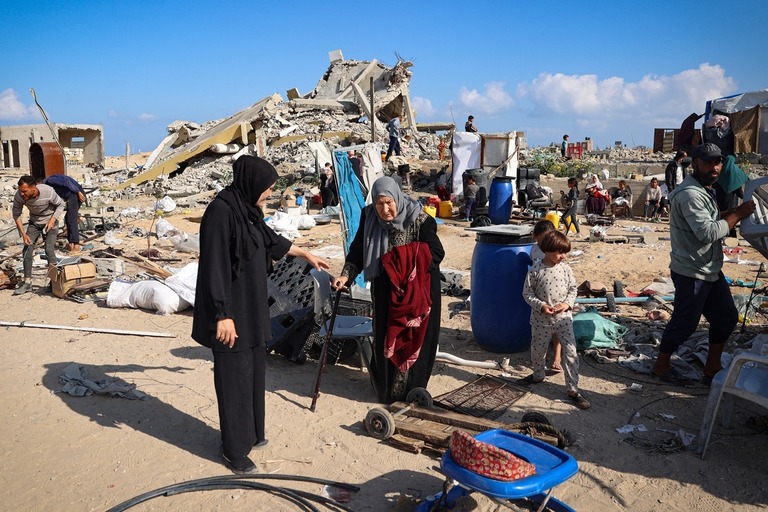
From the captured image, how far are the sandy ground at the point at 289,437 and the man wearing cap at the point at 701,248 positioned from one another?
0.59m

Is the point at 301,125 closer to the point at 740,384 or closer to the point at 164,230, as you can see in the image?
the point at 164,230

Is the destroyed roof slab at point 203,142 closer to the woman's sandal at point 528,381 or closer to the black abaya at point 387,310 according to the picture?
the black abaya at point 387,310

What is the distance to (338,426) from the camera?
417 cm

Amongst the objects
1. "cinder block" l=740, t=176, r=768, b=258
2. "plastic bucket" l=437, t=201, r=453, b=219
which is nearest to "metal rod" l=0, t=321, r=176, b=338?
"cinder block" l=740, t=176, r=768, b=258

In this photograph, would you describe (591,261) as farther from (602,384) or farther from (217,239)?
(217,239)

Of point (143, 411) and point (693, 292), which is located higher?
point (693, 292)

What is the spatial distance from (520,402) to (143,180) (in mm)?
21636

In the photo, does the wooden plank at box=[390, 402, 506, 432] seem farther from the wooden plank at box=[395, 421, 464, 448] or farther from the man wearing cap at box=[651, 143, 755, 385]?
the man wearing cap at box=[651, 143, 755, 385]

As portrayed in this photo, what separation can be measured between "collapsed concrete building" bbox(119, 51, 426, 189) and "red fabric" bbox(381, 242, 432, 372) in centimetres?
1724

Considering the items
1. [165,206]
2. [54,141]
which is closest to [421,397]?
[165,206]

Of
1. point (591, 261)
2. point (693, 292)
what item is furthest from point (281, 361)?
point (591, 261)

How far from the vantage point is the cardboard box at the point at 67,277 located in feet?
25.6

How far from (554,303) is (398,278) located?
1.24m

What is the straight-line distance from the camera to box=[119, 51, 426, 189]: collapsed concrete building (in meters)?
23.7
